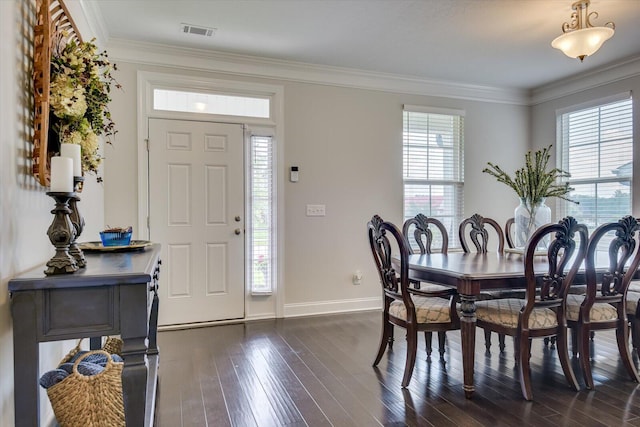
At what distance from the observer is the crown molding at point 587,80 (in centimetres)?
436

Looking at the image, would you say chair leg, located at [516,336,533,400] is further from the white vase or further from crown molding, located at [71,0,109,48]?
crown molding, located at [71,0,109,48]

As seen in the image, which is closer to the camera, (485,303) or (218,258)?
(485,303)

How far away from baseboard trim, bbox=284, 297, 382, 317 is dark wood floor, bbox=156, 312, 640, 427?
2.50 ft

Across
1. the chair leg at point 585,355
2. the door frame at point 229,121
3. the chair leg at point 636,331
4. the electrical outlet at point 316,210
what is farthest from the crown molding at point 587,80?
the door frame at point 229,121

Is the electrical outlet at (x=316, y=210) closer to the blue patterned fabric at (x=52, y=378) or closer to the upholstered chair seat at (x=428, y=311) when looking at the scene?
the upholstered chair seat at (x=428, y=311)

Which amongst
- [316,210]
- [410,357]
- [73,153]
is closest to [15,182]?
[73,153]

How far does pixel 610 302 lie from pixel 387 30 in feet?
8.78

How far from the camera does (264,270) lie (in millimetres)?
4371

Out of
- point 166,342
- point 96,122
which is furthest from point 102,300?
point 166,342

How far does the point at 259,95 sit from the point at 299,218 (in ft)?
4.44

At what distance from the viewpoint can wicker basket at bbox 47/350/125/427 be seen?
1.75 meters

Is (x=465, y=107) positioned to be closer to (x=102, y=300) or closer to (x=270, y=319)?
(x=270, y=319)

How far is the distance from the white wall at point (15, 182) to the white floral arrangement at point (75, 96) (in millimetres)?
105

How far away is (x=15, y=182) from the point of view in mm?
1656
